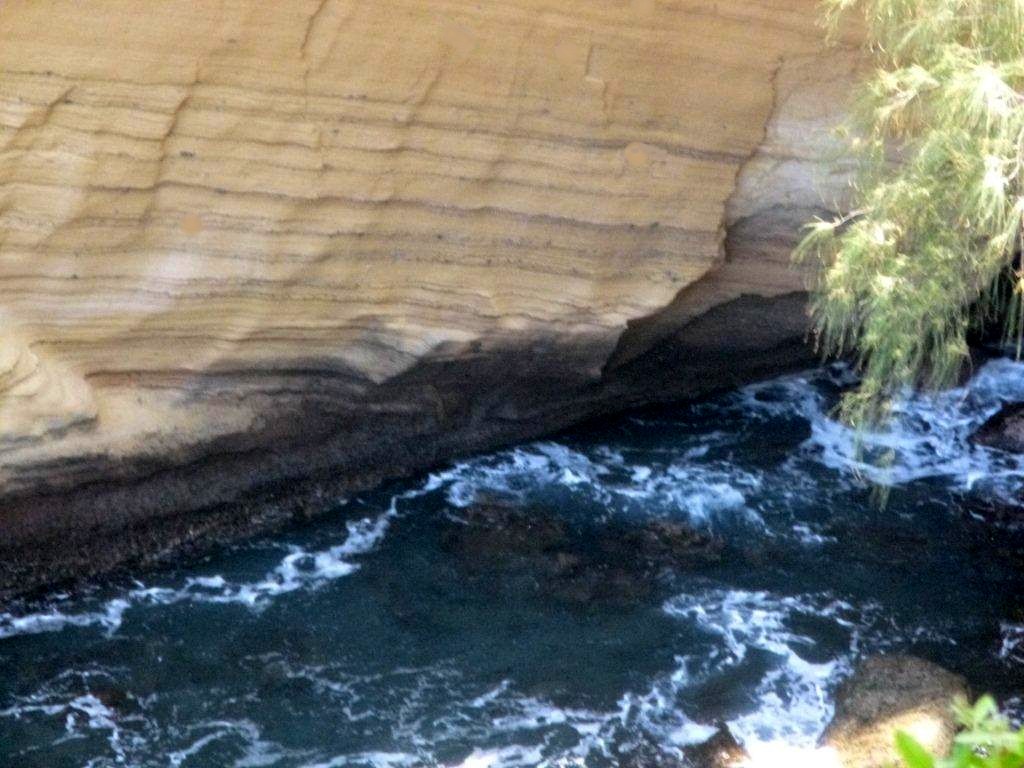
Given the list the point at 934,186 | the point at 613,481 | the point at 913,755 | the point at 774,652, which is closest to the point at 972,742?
the point at 913,755

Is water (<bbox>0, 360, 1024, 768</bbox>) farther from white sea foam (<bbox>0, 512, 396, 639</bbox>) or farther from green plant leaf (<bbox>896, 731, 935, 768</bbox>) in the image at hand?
green plant leaf (<bbox>896, 731, 935, 768</bbox>)

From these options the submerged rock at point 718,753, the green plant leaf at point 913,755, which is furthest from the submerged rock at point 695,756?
the green plant leaf at point 913,755

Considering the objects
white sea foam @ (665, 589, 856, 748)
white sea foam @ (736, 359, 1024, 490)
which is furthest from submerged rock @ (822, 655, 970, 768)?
white sea foam @ (736, 359, 1024, 490)

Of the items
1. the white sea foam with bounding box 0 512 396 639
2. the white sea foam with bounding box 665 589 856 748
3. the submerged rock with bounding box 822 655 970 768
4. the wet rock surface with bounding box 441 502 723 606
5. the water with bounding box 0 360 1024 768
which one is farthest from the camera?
the wet rock surface with bounding box 441 502 723 606

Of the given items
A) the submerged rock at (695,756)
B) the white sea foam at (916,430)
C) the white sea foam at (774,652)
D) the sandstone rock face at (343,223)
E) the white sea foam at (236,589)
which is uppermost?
the sandstone rock face at (343,223)

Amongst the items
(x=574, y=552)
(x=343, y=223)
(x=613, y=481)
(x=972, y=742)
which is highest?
(x=972, y=742)

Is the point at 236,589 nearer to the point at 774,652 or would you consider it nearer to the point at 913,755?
the point at 774,652

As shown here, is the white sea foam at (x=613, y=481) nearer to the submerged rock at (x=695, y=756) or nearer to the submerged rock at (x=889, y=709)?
the submerged rock at (x=889, y=709)
